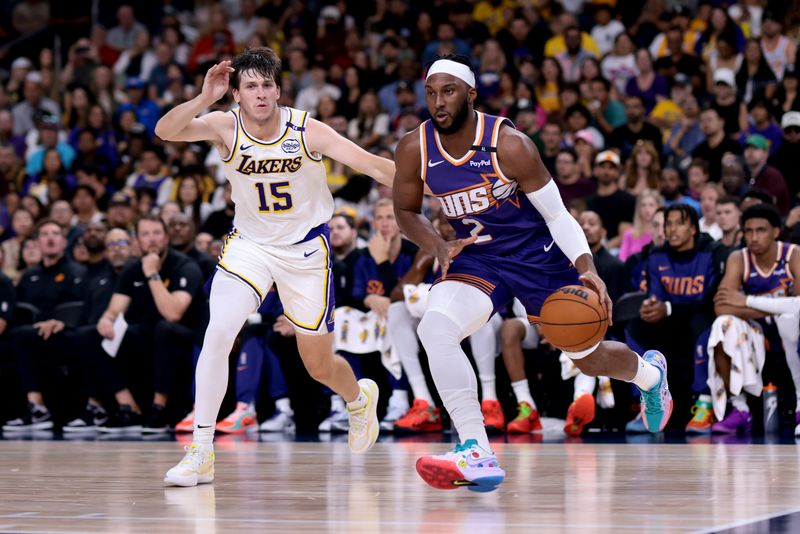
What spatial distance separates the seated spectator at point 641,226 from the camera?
9.71 meters

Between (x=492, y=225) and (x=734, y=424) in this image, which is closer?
(x=492, y=225)

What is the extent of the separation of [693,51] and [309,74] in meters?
4.65

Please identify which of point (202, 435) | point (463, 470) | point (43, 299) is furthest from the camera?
point (43, 299)

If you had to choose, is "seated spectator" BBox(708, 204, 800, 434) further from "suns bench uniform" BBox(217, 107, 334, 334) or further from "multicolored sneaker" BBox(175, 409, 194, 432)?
"multicolored sneaker" BBox(175, 409, 194, 432)

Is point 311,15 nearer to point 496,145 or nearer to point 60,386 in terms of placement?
point 60,386

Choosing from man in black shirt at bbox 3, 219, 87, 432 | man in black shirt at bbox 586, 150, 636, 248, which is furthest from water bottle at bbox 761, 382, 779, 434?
man in black shirt at bbox 3, 219, 87, 432

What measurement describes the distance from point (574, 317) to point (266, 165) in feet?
5.60

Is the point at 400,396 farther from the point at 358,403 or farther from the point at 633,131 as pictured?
the point at 633,131

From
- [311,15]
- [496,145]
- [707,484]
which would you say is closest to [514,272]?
[496,145]

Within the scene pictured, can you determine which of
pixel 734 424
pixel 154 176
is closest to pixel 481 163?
pixel 734 424

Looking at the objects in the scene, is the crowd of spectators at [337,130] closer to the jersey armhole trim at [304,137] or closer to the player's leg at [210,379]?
the jersey armhole trim at [304,137]

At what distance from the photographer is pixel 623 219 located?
33.7 feet

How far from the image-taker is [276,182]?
5844 millimetres

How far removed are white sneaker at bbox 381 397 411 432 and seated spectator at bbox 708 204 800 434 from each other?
229cm
